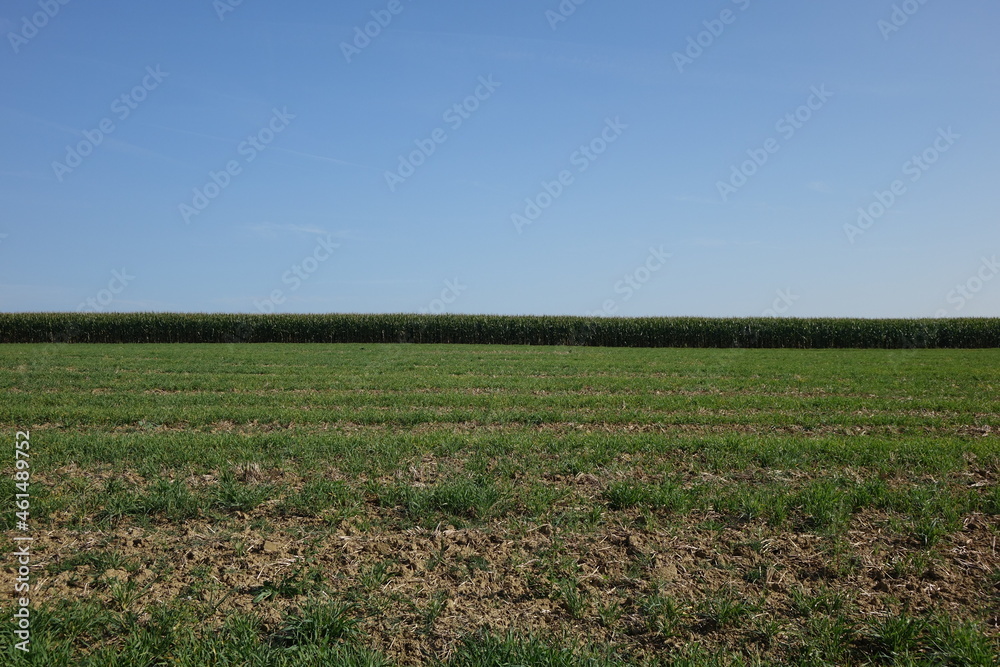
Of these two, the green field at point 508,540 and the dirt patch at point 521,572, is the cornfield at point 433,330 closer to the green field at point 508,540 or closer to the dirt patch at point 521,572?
the green field at point 508,540

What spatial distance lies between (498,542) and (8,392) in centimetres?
1446

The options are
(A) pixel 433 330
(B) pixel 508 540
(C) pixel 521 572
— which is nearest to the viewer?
(C) pixel 521 572

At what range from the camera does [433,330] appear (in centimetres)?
4644

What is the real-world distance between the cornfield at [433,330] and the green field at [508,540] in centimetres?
3421

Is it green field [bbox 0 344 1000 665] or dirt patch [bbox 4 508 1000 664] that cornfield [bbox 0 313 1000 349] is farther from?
dirt patch [bbox 4 508 1000 664]

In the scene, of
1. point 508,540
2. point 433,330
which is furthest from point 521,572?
point 433,330

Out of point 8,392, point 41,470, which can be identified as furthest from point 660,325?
point 41,470

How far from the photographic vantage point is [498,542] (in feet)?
17.7

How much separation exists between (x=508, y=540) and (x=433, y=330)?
136ft

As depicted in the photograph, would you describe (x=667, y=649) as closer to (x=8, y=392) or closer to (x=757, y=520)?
(x=757, y=520)

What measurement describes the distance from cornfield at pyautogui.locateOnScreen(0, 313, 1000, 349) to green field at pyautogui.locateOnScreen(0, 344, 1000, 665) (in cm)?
3421

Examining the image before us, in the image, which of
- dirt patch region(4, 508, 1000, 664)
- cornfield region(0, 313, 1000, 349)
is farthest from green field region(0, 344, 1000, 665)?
cornfield region(0, 313, 1000, 349)

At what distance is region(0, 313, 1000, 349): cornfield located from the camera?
44.0 meters

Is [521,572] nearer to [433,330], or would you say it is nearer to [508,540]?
[508,540]
